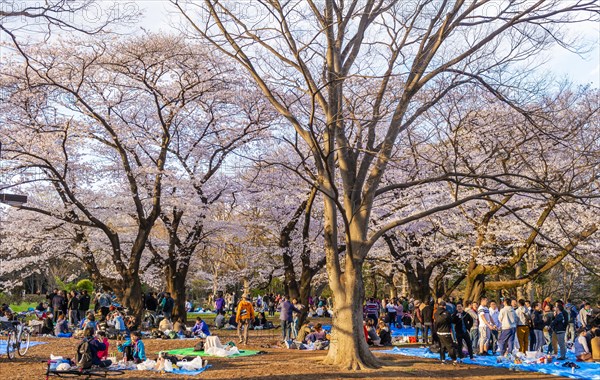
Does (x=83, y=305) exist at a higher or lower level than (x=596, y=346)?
higher

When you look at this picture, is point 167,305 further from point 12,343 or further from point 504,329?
point 504,329

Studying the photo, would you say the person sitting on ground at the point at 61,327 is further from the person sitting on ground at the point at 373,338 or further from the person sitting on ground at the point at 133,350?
the person sitting on ground at the point at 373,338

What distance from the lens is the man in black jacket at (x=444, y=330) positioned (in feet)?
44.4

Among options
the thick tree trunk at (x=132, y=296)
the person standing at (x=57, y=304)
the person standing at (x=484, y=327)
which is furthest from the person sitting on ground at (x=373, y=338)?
the person standing at (x=57, y=304)

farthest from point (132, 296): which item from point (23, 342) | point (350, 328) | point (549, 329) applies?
point (549, 329)

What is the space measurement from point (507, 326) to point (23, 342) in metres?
11.6

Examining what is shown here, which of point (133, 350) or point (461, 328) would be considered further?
point (461, 328)

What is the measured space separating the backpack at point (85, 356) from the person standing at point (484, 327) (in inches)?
382

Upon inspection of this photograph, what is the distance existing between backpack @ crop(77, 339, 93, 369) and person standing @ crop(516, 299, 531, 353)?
33.6 feet

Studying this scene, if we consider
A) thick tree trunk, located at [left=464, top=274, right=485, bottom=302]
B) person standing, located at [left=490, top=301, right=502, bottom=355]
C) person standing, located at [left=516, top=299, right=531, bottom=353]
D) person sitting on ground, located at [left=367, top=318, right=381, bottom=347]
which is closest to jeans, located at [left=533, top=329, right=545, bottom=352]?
person standing, located at [left=516, top=299, right=531, bottom=353]

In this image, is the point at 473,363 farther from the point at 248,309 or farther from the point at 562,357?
the point at 248,309

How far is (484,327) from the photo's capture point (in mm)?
15867

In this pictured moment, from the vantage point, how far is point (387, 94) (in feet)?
62.8

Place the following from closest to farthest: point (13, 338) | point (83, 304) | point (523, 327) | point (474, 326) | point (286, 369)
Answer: point (286, 369)
point (13, 338)
point (523, 327)
point (474, 326)
point (83, 304)
